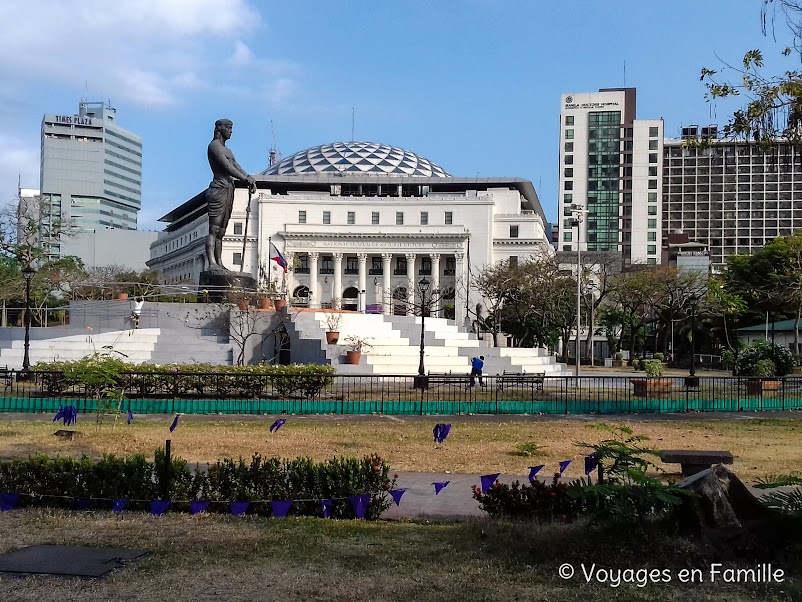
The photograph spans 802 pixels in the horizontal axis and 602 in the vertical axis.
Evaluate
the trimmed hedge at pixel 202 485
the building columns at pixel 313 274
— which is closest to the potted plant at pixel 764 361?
the trimmed hedge at pixel 202 485

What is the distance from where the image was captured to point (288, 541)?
8.22 metres

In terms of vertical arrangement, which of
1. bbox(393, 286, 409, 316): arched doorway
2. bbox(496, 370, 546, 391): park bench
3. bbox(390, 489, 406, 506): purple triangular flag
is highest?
bbox(393, 286, 409, 316): arched doorway

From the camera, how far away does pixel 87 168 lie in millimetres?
180125

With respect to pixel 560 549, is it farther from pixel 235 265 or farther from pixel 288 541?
pixel 235 265

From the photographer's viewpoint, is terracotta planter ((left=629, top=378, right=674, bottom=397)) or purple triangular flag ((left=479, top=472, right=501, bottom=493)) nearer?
purple triangular flag ((left=479, top=472, right=501, bottom=493))

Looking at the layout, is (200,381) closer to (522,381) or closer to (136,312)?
(522,381)

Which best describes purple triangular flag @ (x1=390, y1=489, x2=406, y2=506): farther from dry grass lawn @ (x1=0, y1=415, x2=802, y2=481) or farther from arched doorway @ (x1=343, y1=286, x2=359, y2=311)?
arched doorway @ (x1=343, y1=286, x2=359, y2=311)

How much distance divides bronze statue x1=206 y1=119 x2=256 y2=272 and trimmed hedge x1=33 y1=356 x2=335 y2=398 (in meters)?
11.8

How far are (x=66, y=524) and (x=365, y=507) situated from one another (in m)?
3.33

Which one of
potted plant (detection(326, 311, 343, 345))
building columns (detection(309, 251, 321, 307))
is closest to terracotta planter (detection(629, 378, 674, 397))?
potted plant (detection(326, 311, 343, 345))

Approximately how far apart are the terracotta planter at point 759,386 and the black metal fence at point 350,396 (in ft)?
0.17

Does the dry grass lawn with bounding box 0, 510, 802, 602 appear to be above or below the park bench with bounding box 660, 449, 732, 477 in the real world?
below

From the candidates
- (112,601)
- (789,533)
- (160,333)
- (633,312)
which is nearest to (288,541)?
(112,601)

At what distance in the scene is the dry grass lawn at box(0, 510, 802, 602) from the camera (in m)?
6.61
